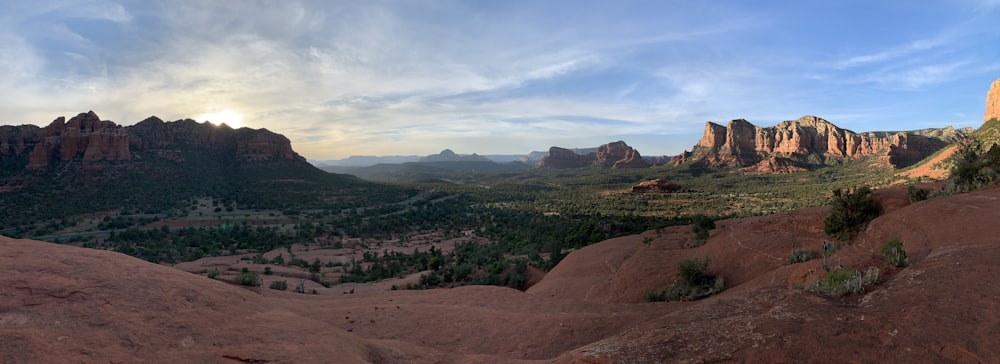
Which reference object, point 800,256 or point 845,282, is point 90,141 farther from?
point 845,282

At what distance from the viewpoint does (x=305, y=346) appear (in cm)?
634

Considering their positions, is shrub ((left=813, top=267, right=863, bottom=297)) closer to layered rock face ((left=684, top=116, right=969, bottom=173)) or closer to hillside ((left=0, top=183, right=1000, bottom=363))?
hillside ((left=0, top=183, right=1000, bottom=363))

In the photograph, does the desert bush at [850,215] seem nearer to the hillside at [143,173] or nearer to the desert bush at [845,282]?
the desert bush at [845,282]

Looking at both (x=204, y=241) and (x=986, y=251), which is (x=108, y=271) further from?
(x=204, y=241)

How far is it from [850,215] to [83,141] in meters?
107

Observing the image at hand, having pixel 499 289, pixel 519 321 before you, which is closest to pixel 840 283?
pixel 519 321

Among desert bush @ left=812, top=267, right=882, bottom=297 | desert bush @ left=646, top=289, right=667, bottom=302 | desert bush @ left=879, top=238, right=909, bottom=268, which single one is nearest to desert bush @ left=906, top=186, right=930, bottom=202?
desert bush @ left=879, top=238, right=909, bottom=268

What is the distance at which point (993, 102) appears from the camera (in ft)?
204

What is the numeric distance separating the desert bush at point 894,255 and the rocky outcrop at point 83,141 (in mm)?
100519

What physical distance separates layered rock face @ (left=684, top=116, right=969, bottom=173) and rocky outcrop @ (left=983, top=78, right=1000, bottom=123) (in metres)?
36.5

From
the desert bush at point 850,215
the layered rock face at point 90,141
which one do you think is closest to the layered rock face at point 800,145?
the desert bush at point 850,215

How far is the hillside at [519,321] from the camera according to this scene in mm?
5285

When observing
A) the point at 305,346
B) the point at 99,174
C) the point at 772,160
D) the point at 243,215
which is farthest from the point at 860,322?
the point at 772,160

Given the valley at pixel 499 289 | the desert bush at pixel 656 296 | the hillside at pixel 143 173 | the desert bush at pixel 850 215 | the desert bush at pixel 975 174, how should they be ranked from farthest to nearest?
→ the hillside at pixel 143 173 → the desert bush at pixel 975 174 → the desert bush at pixel 850 215 → the desert bush at pixel 656 296 → the valley at pixel 499 289
